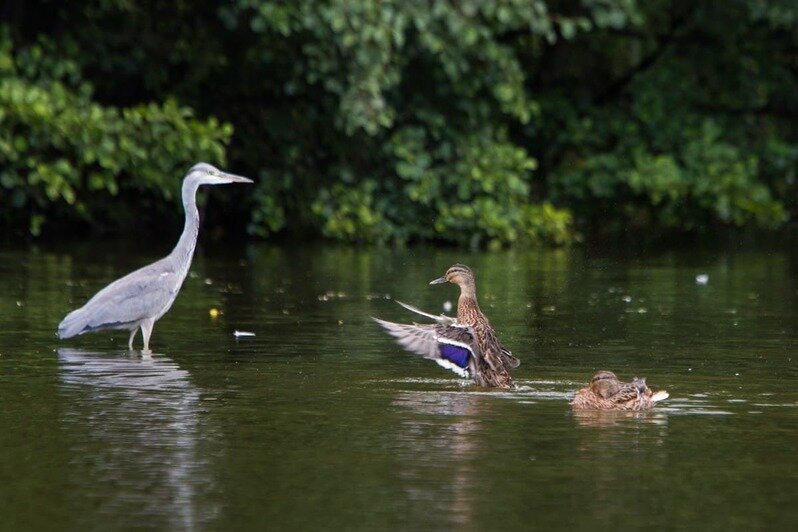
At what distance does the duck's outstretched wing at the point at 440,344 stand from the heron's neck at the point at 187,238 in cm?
315

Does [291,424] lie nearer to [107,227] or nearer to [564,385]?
[564,385]

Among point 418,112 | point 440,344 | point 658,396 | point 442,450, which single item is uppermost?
point 418,112

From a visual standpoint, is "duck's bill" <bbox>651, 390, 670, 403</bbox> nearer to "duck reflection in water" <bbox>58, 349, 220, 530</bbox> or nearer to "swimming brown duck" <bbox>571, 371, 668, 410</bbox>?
"swimming brown duck" <bbox>571, 371, 668, 410</bbox>

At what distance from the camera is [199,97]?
26.0m

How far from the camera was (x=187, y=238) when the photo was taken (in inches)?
546

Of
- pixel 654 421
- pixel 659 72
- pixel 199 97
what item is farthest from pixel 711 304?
pixel 659 72

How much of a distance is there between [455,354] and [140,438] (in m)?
2.66

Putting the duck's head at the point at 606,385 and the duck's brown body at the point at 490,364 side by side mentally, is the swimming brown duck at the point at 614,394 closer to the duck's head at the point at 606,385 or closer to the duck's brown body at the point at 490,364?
the duck's head at the point at 606,385

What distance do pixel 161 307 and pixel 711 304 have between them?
18.5ft

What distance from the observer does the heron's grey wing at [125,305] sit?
41.6ft

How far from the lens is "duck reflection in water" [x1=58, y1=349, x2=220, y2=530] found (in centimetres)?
723

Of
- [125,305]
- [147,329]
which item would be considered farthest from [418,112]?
[125,305]

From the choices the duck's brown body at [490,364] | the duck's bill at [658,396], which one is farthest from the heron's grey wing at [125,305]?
the duck's bill at [658,396]

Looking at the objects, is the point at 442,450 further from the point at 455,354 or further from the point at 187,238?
the point at 187,238
